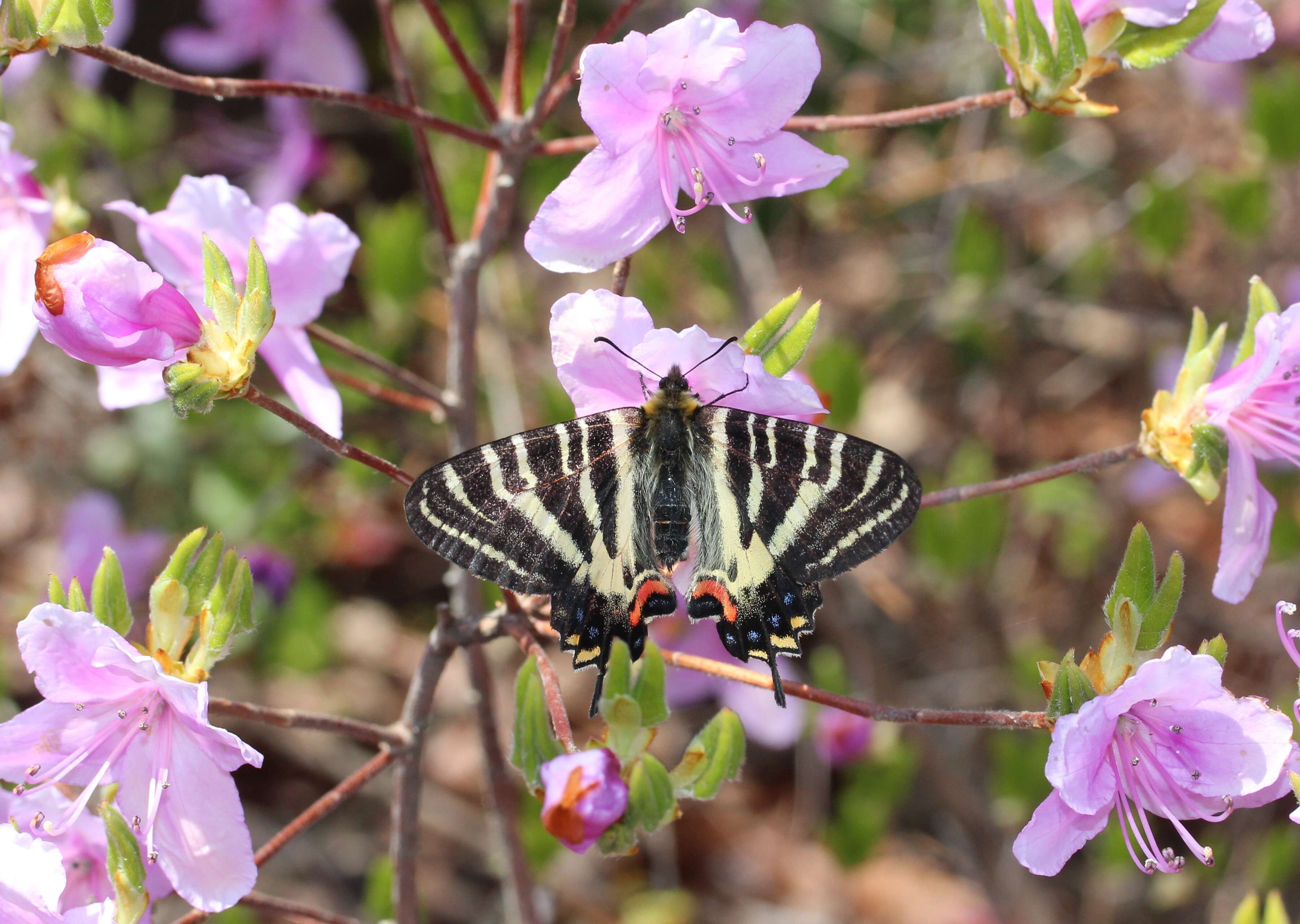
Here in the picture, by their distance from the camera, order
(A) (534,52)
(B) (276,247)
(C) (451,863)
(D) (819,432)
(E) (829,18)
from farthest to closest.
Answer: (E) (829,18) → (C) (451,863) → (A) (534,52) → (B) (276,247) → (D) (819,432)

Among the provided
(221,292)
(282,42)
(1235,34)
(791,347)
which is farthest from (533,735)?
(282,42)

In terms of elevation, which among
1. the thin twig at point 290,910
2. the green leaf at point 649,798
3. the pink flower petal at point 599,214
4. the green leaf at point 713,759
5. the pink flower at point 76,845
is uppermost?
the pink flower petal at point 599,214

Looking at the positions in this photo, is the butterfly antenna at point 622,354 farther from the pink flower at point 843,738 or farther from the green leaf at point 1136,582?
the pink flower at point 843,738

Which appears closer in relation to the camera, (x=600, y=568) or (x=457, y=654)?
(x=600, y=568)

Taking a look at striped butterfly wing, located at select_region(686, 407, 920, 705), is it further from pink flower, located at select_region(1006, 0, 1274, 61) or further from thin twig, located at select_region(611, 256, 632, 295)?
pink flower, located at select_region(1006, 0, 1274, 61)

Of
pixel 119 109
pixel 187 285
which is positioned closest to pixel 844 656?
pixel 187 285

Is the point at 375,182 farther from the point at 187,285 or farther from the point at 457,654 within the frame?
the point at 187,285

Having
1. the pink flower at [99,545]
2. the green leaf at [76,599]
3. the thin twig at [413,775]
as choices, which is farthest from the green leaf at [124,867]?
the pink flower at [99,545]
